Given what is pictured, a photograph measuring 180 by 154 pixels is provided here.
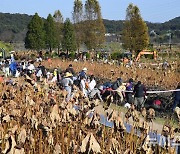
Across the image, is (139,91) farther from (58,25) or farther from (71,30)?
(58,25)

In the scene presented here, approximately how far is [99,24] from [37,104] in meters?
41.0

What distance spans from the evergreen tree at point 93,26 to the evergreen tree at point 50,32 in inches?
469

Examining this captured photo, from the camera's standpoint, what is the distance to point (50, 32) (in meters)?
58.6

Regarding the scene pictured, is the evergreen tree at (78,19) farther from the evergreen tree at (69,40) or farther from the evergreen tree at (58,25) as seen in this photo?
the evergreen tree at (58,25)

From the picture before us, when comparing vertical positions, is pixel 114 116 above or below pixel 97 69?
above

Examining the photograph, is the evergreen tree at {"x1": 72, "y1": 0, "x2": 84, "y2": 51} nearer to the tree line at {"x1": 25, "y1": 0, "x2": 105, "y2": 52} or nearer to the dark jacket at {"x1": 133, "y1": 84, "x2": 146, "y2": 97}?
the tree line at {"x1": 25, "y1": 0, "x2": 105, "y2": 52}

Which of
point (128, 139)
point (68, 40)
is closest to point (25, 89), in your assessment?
point (128, 139)

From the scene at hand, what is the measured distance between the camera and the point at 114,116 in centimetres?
425

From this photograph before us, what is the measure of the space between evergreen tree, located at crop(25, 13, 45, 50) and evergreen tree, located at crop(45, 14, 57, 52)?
206cm

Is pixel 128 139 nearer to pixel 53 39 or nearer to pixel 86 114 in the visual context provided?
pixel 86 114


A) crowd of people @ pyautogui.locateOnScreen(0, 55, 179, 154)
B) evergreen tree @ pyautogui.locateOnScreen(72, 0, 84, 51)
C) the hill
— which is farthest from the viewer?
the hill

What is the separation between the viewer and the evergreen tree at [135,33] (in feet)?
145

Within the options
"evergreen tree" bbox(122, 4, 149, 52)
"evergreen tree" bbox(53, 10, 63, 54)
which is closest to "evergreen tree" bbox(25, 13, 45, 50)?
"evergreen tree" bbox(53, 10, 63, 54)

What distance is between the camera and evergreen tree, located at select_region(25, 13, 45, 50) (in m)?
54.9
